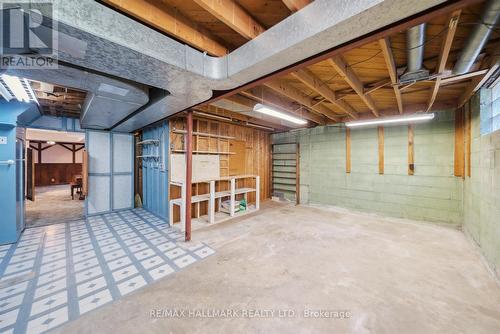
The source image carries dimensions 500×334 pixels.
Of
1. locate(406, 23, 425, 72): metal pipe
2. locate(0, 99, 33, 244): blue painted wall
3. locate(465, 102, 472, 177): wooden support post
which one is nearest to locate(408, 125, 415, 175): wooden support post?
locate(465, 102, 472, 177): wooden support post

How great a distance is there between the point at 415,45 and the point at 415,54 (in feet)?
0.65

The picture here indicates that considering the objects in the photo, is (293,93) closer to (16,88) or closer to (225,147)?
(225,147)

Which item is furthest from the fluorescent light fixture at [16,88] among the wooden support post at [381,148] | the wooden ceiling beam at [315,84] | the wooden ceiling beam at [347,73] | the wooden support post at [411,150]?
the wooden support post at [411,150]

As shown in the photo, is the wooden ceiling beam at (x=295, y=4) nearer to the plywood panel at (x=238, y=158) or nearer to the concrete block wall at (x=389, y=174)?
the plywood panel at (x=238, y=158)

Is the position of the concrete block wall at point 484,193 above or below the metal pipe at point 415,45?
below

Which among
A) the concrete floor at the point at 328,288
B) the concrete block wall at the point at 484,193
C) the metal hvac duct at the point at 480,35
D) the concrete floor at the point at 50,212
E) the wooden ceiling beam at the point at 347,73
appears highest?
the wooden ceiling beam at the point at 347,73

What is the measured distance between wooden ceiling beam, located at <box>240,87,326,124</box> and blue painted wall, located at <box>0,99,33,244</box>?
384cm

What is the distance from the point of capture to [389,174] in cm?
472

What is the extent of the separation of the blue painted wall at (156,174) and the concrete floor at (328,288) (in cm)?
168

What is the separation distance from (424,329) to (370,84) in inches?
125

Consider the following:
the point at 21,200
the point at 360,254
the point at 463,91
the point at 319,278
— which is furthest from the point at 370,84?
the point at 21,200

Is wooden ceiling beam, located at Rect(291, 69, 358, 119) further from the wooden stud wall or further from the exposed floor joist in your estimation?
the wooden stud wall

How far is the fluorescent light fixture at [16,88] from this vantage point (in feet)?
7.16

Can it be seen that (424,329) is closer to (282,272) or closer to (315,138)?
(282,272)
